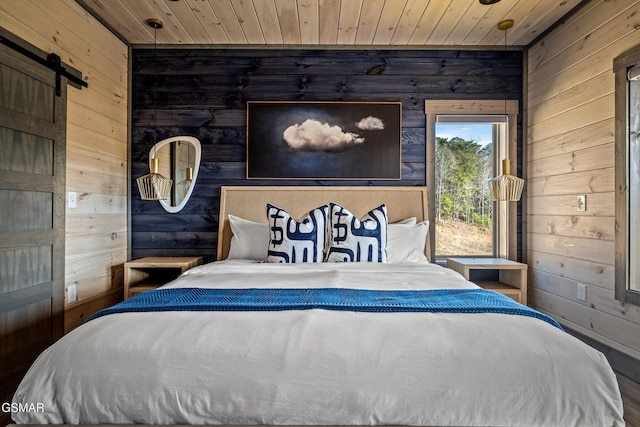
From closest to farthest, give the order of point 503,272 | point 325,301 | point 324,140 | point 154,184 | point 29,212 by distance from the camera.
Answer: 1. point 325,301
2. point 29,212
3. point 154,184
4. point 503,272
5. point 324,140

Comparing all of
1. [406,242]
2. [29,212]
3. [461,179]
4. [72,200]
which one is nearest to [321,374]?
[406,242]

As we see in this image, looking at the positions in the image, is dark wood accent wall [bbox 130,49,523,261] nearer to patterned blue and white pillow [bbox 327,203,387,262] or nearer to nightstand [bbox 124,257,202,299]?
nightstand [bbox 124,257,202,299]

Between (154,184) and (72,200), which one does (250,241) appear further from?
(72,200)

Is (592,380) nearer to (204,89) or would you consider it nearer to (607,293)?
(607,293)

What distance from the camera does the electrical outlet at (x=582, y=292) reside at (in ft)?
8.87

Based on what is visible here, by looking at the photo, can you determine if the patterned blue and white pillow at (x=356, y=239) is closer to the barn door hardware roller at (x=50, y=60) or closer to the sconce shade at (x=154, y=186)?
the sconce shade at (x=154, y=186)

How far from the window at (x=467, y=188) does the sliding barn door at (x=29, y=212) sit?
9.83 ft

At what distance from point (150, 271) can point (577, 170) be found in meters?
3.58

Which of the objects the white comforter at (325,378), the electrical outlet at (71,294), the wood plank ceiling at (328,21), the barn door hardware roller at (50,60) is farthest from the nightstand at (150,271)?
the wood plank ceiling at (328,21)

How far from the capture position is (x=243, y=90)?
3482mm

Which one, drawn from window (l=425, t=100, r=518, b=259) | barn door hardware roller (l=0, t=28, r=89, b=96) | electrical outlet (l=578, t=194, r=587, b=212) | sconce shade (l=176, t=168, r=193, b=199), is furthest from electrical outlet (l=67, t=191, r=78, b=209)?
electrical outlet (l=578, t=194, r=587, b=212)

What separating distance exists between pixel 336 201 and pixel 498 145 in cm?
162

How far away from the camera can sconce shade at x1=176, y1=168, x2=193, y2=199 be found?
346 centimetres

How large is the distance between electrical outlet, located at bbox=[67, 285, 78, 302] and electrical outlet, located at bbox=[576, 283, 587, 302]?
12.0ft
